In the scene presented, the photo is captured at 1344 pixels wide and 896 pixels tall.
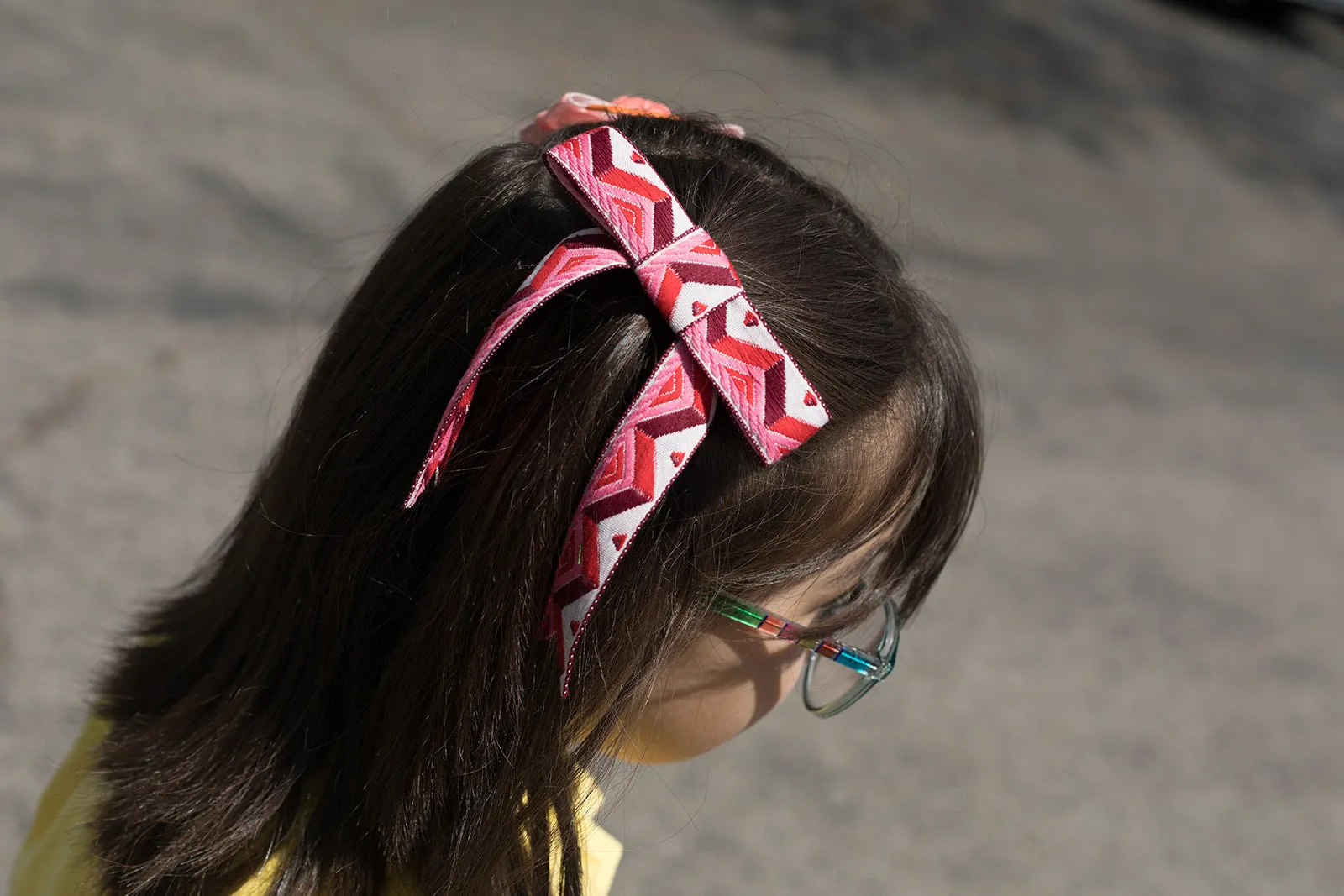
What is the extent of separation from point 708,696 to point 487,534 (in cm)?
34

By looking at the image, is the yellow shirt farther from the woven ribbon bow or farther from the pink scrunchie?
the pink scrunchie

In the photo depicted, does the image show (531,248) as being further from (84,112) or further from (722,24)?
(722,24)

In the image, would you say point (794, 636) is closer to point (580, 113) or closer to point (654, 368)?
point (654, 368)

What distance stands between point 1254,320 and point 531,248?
4.50 m

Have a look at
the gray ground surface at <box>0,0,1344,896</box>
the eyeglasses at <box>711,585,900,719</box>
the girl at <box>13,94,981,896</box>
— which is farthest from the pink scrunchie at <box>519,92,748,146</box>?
the eyeglasses at <box>711,585,900,719</box>

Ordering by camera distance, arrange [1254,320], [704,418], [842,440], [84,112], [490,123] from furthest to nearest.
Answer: [1254,320] → [490,123] → [84,112] → [842,440] → [704,418]

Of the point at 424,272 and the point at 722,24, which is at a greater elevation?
the point at 424,272

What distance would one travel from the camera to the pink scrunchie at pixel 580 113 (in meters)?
1.40

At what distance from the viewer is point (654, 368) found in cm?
109

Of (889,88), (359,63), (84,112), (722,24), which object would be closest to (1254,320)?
(889,88)

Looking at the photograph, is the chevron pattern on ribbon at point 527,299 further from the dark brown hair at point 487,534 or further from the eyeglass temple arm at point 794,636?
the eyeglass temple arm at point 794,636

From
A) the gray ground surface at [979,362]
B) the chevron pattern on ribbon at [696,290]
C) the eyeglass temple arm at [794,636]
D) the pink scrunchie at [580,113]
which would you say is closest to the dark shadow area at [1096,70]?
the gray ground surface at [979,362]

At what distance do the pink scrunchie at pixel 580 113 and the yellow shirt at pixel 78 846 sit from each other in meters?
0.72

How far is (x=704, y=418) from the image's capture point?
3.54ft
